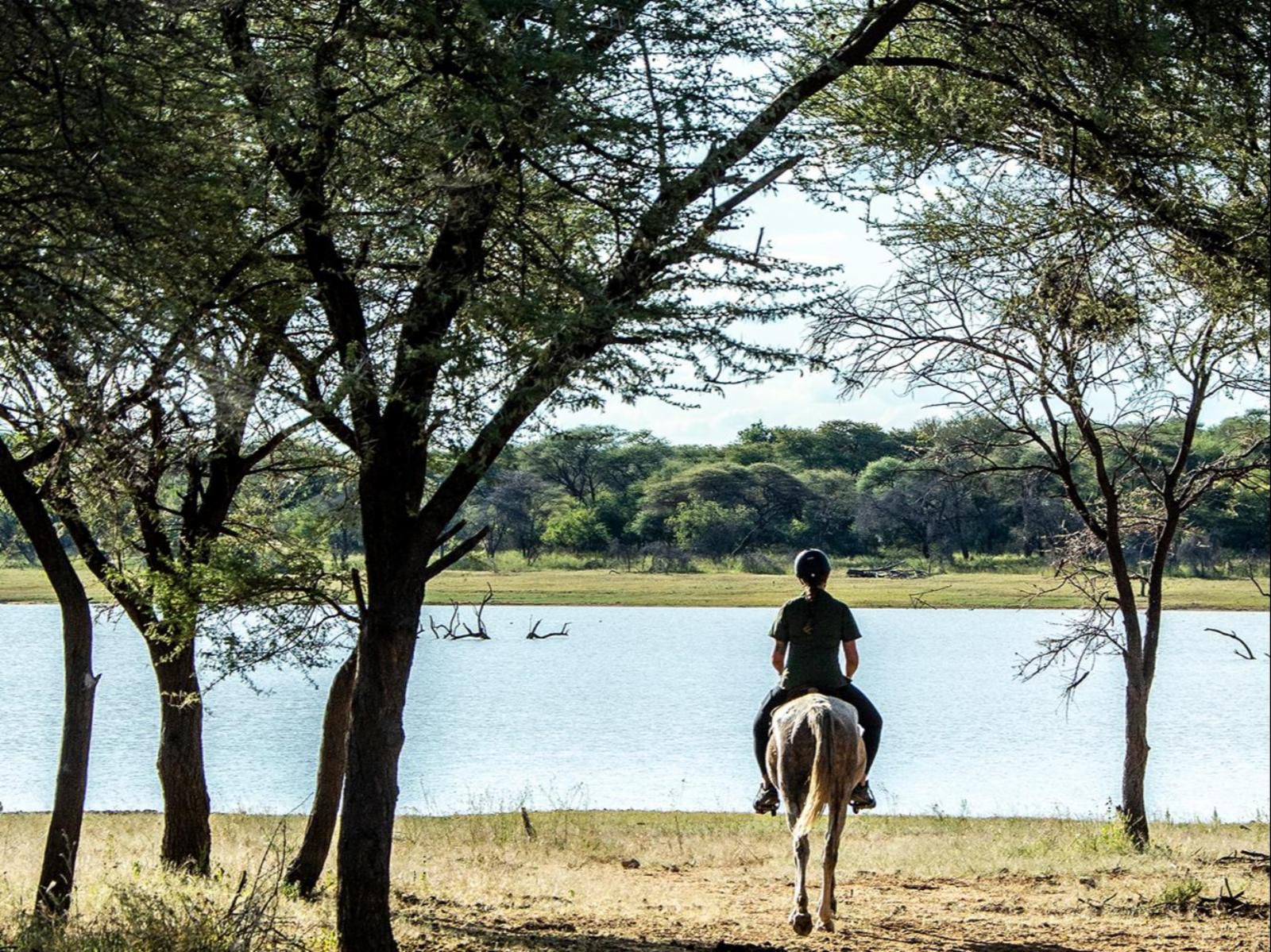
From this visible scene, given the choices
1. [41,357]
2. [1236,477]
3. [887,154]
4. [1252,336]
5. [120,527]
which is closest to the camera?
[41,357]

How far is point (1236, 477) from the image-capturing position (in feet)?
48.1

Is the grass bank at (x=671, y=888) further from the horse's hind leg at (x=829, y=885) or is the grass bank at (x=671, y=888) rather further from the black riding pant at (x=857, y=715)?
the black riding pant at (x=857, y=715)

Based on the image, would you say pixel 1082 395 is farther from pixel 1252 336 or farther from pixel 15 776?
pixel 15 776

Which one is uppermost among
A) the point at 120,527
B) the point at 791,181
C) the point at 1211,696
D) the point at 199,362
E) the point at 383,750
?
the point at 791,181

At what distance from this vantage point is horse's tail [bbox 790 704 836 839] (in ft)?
33.0

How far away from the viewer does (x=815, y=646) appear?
34.8 feet

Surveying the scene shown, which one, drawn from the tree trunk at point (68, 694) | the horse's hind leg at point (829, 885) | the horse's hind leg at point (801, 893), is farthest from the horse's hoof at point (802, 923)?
the tree trunk at point (68, 694)

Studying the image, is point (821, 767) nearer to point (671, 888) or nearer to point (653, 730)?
point (671, 888)

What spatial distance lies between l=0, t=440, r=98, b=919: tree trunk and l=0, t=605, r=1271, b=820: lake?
6.25 m

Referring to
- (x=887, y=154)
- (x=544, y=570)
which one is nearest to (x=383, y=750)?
(x=887, y=154)

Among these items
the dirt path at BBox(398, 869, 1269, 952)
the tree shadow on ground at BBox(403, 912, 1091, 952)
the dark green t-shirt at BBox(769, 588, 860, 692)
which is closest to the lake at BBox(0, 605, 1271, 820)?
the dirt path at BBox(398, 869, 1269, 952)

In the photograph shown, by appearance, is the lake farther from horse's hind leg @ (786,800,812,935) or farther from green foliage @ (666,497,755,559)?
green foliage @ (666,497,755,559)

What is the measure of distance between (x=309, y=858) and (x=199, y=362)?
251 inches

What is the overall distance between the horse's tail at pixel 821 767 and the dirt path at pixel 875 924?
78 centimetres
